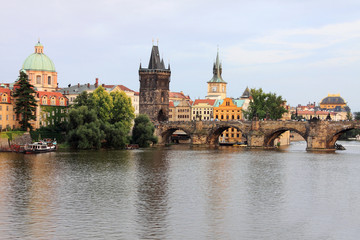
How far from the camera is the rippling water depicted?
3203cm

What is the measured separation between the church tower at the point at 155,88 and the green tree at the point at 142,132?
26.3 metres

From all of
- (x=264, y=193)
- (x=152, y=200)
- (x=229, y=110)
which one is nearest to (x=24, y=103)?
(x=152, y=200)

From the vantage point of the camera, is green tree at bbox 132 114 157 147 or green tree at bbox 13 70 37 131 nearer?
green tree at bbox 13 70 37 131

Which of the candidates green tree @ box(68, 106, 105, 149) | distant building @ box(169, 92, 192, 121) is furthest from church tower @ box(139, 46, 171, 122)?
green tree @ box(68, 106, 105, 149)

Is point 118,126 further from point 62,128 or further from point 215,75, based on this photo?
point 215,75

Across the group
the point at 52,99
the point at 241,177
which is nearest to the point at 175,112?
the point at 52,99

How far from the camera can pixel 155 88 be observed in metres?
132

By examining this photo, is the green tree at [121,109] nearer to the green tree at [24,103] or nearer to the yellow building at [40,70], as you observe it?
the green tree at [24,103]

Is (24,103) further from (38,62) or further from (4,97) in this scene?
(38,62)

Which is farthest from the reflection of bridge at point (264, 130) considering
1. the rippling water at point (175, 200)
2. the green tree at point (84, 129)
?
the rippling water at point (175, 200)

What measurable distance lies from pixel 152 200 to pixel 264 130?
67269mm

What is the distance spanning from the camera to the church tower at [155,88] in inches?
5177

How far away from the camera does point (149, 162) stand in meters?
69.4

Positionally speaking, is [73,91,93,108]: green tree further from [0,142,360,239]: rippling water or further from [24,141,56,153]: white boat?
[0,142,360,239]: rippling water
